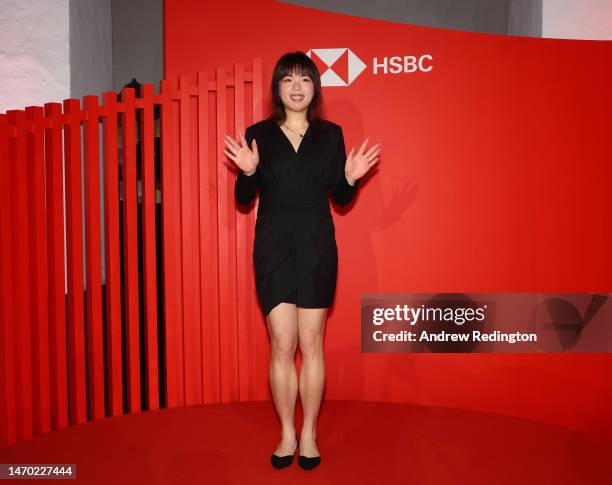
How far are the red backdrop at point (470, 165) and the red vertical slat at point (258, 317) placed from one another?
9cm

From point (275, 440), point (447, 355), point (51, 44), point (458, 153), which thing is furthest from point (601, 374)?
point (51, 44)

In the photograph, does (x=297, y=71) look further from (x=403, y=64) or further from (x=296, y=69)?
(x=403, y=64)

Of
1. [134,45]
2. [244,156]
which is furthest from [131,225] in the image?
[134,45]

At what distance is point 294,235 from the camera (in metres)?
2.26

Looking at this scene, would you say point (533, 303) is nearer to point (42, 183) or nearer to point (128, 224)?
point (128, 224)

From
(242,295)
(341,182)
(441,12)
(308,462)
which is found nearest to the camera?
(308,462)

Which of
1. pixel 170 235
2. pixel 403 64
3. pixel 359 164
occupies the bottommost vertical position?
pixel 170 235

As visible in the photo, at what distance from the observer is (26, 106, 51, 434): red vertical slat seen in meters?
2.79

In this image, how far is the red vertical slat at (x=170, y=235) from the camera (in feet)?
9.21

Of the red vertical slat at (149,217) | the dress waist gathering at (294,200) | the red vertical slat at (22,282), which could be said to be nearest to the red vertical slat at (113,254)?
the red vertical slat at (149,217)

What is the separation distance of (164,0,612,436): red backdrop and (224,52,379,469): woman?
0.62m

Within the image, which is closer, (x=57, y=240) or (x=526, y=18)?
(x=57, y=240)

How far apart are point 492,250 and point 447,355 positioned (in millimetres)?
632

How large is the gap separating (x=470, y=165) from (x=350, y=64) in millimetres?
856
